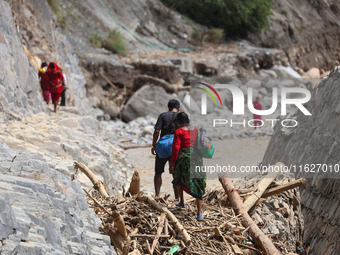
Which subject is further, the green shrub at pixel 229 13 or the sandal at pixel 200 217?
the green shrub at pixel 229 13

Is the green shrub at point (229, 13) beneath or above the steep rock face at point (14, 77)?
above

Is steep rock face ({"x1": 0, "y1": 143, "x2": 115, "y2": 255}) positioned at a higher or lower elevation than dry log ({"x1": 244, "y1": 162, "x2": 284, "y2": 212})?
higher

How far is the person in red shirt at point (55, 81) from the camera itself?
33.2 feet

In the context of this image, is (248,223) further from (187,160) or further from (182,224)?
(187,160)

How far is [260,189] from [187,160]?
36.5 inches

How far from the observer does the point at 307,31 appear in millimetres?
33750

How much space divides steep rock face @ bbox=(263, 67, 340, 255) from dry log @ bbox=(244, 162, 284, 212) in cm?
68

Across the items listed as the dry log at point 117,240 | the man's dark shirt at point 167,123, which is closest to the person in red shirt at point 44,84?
the man's dark shirt at point 167,123

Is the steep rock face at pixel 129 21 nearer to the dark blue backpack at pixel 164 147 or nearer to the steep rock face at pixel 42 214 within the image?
the dark blue backpack at pixel 164 147

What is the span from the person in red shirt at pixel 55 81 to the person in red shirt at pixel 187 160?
18.5 ft

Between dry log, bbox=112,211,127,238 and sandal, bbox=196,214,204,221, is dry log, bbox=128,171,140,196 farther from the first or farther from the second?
dry log, bbox=112,211,127,238

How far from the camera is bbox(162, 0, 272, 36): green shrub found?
2842cm

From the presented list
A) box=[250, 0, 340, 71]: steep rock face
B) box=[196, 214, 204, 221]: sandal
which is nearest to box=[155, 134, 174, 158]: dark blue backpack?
box=[196, 214, 204, 221]: sandal

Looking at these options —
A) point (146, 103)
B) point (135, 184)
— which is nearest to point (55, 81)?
point (135, 184)
